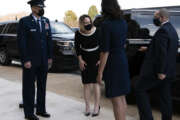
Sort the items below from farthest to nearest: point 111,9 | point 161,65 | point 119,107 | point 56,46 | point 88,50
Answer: point 56,46 < point 88,50 < point 161,65 < point 119,107 < point 111,9

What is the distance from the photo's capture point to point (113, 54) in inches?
125

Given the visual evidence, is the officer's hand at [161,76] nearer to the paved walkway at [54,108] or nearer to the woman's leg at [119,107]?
the woman's leg at [119,107]

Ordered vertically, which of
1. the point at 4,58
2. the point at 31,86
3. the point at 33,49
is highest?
the point at 33,49

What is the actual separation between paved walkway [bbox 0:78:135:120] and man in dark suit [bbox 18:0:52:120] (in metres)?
0.39

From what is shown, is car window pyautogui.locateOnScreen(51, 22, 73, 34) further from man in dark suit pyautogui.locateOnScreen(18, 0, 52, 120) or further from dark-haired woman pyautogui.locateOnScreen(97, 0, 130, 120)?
dark-haired woman pyautogui.locateOnScreen(97, 0, 130, 120)

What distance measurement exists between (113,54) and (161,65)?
68cm

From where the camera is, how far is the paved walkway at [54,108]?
437 cm

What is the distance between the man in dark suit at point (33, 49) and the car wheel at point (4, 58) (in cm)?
664

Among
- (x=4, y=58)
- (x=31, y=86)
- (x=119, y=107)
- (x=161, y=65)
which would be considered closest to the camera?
(x=119, y=107)

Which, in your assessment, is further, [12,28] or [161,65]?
[12,28]

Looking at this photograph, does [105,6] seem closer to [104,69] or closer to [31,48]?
[104,69]

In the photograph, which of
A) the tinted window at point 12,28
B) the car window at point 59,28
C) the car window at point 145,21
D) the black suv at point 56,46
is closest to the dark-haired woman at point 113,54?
the car window at point 145,21

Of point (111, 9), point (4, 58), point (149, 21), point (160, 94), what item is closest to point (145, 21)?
point (149, 21)

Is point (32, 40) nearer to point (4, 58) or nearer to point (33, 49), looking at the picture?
point (33, 49)
